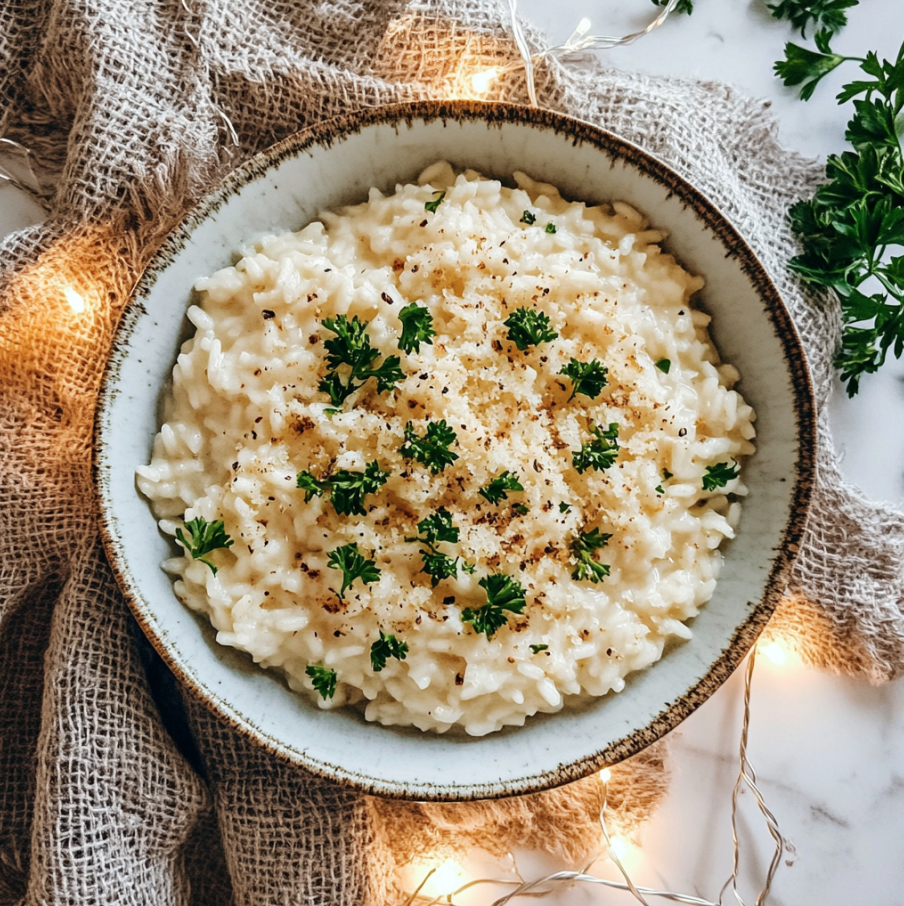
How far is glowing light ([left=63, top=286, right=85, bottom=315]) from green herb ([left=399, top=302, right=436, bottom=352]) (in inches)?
64.7

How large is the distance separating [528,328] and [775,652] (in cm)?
214

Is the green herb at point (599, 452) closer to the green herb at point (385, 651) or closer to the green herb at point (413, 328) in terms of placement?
the green herb at point (413, 328)

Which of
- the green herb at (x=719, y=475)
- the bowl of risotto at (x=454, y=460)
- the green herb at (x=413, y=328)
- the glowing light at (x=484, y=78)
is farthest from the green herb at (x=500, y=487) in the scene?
the glowing light at (x=484, y=78)

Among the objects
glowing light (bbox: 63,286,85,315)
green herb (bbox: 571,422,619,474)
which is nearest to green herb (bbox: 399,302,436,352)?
green herb (bbox: 571,422,619,474)

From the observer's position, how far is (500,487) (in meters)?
3.18

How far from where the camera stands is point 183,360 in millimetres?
3396

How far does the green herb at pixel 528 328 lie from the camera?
129 inches

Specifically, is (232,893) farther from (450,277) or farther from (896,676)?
(896,676)

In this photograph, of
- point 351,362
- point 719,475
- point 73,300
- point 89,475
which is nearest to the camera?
point 351,362

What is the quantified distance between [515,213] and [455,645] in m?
1.87

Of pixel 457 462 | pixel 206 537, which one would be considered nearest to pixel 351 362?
pixel 457 462

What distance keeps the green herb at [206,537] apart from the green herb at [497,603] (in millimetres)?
1053

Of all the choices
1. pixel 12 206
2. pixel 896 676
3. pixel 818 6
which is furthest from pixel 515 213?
pixel 896 676

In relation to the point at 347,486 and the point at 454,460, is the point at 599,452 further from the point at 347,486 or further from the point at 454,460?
the point at 347,486
